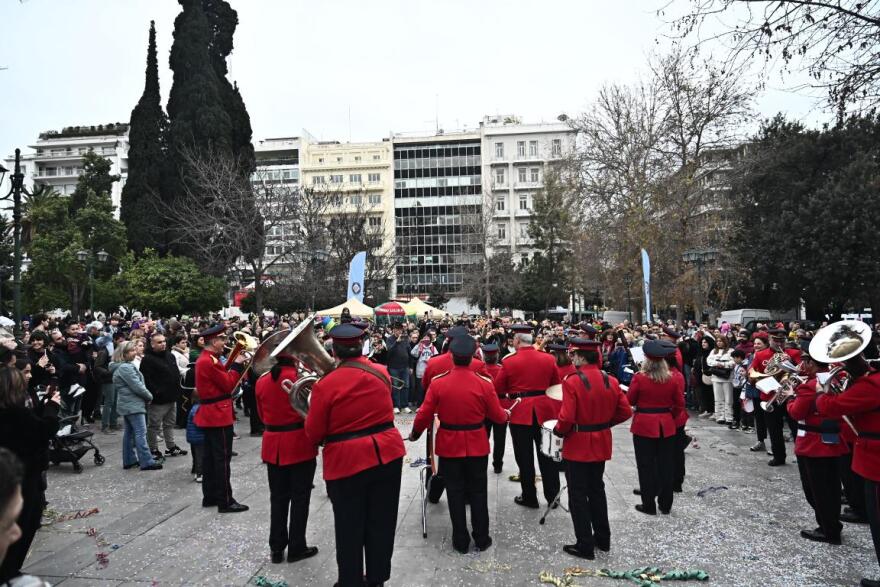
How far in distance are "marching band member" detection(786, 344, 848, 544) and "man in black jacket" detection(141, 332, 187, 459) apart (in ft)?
26.1

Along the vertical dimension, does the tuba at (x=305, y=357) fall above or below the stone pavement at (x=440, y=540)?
above

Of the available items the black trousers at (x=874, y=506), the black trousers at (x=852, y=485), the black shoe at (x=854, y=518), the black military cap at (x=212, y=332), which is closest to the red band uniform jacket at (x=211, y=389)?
the black military cap at (x=212, y=332)

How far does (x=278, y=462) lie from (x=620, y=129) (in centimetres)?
2476

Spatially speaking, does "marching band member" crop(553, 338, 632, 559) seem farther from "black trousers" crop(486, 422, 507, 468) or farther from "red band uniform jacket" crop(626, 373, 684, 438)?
"black trousers" crop(486, 422, 507, 468)

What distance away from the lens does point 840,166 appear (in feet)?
99.1

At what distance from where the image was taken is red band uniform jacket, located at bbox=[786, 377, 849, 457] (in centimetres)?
532

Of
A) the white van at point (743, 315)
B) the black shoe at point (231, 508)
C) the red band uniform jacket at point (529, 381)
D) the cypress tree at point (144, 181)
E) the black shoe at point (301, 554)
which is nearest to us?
the black shoe at point (301, 554)

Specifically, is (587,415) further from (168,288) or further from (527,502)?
(168,288)

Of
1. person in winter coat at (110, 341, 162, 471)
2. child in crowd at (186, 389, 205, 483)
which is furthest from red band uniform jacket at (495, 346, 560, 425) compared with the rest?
person in winter coat at (110, 341, 162, 471)

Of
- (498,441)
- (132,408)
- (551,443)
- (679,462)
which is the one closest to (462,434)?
(551,443)

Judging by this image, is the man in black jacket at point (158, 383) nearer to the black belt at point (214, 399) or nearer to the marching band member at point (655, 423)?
the black belt at point (214, 399)

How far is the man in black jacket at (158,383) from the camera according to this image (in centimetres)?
858

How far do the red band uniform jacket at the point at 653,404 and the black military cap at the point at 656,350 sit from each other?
0.25m

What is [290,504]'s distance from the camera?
5.10 m
